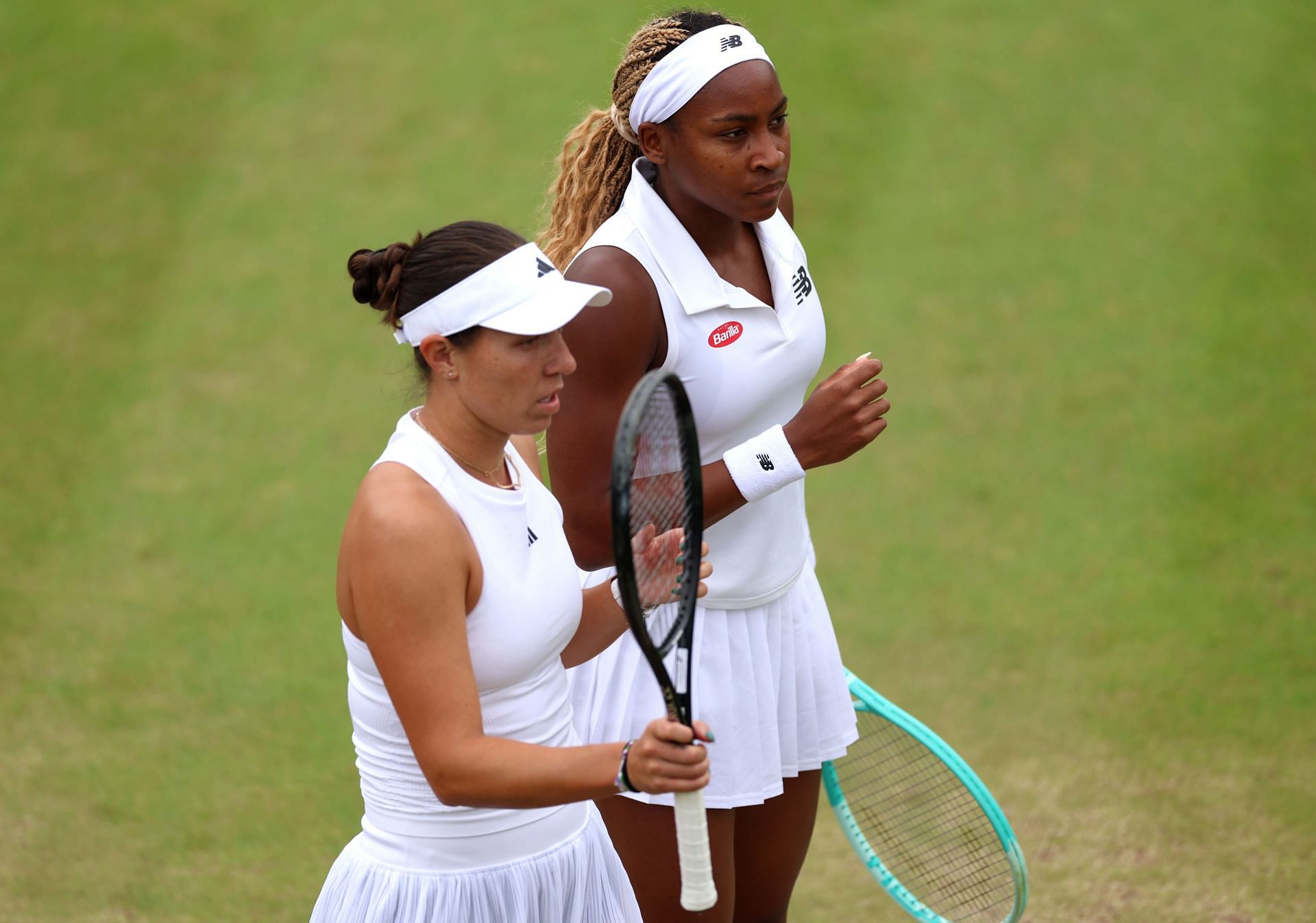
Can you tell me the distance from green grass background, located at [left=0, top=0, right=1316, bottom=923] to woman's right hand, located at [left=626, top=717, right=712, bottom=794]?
2435 millimetres

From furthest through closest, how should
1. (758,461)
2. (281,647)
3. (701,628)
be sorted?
(281,647), (701,628), (758,461)

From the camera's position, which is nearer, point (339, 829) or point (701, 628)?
point (701, 628)

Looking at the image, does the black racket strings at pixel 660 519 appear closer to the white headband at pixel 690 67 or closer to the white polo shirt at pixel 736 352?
the white polo shirt at pixel 736 352

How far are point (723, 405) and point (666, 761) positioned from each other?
937mm

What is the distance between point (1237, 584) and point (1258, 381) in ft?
4.22

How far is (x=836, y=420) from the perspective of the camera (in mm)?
2695

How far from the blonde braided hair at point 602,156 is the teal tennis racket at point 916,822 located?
1193 millimetres

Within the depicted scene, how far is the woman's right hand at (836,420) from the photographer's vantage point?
8.84ft

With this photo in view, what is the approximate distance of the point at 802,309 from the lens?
293 centimetres

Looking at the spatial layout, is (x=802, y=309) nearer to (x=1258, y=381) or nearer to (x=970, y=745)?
(x=970, y=745)

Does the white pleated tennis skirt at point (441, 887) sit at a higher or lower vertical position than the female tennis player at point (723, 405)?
lower

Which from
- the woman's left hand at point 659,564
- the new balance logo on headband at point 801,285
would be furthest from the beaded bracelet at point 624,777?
the new balance logo on headband at point 801,285

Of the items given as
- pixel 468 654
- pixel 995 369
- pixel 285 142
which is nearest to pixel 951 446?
pixel 995 369

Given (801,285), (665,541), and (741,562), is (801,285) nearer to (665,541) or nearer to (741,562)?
(741,562)
